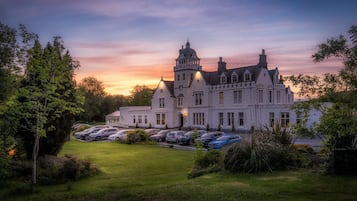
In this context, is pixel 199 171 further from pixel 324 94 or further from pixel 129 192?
pixel 324 94

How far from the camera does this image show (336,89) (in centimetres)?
1016

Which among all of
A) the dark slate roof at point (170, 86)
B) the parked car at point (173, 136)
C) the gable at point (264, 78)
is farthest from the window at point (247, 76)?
the parked car at point (173, 136)

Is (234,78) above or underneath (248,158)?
above

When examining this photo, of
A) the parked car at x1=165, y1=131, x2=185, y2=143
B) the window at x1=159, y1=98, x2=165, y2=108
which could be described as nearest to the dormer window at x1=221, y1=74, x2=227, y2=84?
the window at x1=159, y1=98, x2=165, y2=108

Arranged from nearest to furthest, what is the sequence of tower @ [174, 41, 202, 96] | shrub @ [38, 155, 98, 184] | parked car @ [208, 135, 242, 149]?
shrub @ [38, 155, 98, 184] < parked car @ [208, 135, 242, 149] < tower @ [174, 41, 202, 96]

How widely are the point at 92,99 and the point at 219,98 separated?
5271cm

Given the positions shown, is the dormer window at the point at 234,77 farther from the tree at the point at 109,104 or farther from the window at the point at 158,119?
the tree at the point at 109,104

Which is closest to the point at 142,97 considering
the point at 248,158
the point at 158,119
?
the point at 158,119

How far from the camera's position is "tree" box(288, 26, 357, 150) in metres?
9.38

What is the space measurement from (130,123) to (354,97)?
65.7 m

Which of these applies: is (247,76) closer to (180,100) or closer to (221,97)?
(221,97)

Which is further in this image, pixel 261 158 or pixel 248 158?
pixel 248 158

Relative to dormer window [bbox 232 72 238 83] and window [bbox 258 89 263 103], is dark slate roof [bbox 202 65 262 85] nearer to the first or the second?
dormer window [bbox 232 72 238 83]

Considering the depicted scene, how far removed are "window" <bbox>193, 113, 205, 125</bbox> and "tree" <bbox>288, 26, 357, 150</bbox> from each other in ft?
148
